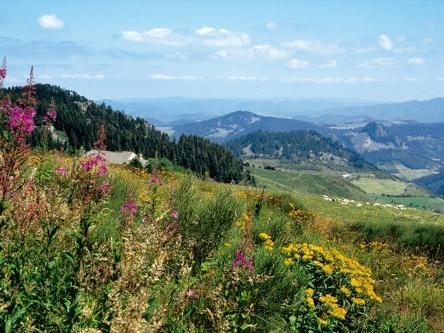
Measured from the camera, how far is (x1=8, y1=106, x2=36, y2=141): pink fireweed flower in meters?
3.66

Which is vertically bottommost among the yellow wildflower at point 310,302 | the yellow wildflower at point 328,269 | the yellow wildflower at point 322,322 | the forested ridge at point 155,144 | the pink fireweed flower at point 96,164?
the forested ridge at point 155,144

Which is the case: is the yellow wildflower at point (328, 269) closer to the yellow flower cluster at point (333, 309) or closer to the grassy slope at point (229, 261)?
the yellow flower cluster at point (333, 309)

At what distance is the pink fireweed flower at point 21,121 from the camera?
366 cm

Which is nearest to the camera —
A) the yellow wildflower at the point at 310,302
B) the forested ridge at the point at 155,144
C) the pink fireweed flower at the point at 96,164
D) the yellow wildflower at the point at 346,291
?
the pink fireweed flower at the point at 96,164

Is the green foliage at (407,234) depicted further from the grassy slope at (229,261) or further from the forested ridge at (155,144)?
the forested ridge at (155,144)

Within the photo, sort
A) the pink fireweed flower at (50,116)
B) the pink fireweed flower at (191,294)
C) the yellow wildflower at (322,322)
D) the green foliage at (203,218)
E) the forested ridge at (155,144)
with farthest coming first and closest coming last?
the forested ridge at (155,144) → the green foliage at (203,218) → the yellow wildflower at (322,322) → the pink fireweed flower at (50,116) → the pink fireweed flower at (191,294)

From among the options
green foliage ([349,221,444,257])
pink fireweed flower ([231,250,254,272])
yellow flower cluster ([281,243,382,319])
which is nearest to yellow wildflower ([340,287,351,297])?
yellow flower cluster ([281,243,382,319])

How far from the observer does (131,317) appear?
8.98 ft

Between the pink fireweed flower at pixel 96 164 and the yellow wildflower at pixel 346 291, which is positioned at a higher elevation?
the pink fireweed flower at pixel 96 164

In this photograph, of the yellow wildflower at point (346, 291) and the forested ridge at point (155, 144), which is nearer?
the yellow wildflower at point (346, 291)

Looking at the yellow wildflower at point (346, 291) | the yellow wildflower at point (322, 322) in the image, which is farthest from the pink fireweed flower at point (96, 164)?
the yellow wildflower at point (346, 291)

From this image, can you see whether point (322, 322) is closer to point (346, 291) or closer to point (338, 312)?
point (338, 312)

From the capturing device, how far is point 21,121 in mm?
3789

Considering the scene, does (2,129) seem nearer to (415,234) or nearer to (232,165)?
(415,234)
